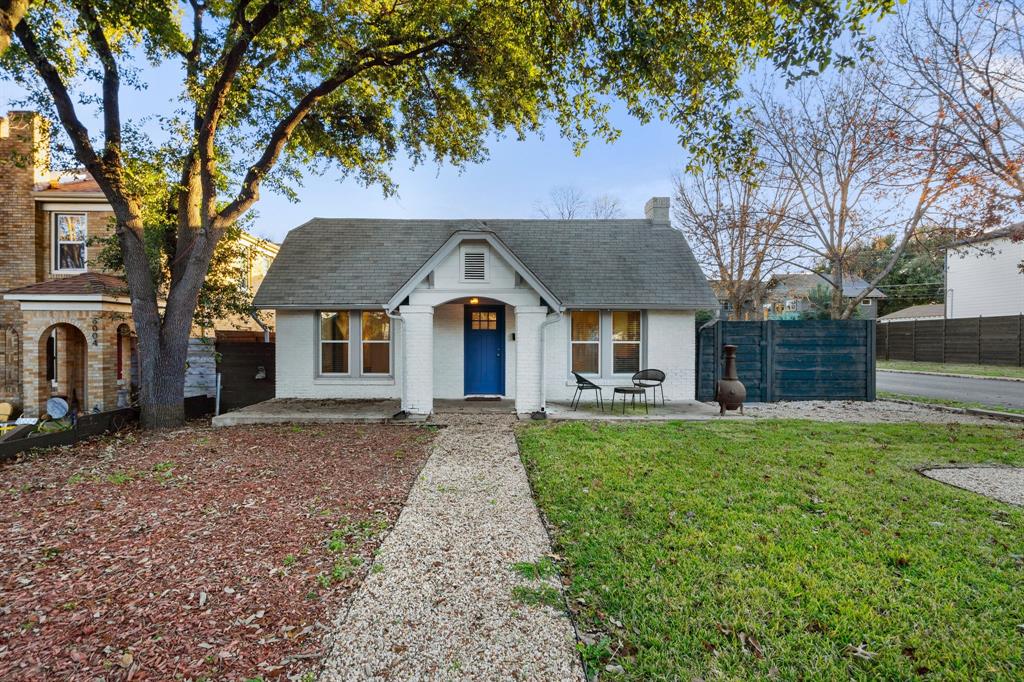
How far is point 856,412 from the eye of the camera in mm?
11305

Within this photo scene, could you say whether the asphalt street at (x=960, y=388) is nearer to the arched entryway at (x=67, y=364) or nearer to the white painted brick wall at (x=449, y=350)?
the white painted brick wall at (x=449, y=350)

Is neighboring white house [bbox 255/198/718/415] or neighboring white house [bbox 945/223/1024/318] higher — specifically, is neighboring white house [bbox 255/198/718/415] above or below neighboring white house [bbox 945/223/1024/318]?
below

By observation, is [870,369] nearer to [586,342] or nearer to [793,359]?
[793,359]

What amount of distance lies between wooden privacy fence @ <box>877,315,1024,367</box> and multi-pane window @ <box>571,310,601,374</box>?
2159 cm

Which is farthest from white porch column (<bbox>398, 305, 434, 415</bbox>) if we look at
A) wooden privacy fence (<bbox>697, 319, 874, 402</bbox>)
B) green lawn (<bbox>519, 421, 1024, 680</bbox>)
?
wooden privacy fence (<bbox>697, 319, 874, 402</bbox>)

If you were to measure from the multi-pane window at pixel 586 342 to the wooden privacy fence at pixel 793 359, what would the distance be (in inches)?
114

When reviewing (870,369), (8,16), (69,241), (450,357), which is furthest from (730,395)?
(69,241)

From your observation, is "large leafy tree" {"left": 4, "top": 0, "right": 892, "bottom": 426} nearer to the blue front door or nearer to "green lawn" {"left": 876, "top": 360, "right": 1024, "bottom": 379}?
the blue front door

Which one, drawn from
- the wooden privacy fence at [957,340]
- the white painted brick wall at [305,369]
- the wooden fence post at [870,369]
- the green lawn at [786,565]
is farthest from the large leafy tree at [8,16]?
the wooden privacy fence at [957,340]

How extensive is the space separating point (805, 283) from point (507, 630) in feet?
165

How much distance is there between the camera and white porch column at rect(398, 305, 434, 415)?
411 inches

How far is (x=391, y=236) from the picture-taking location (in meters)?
14.6

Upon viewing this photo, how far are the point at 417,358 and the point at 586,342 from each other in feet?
15.9

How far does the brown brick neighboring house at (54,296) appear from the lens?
38.4ft
